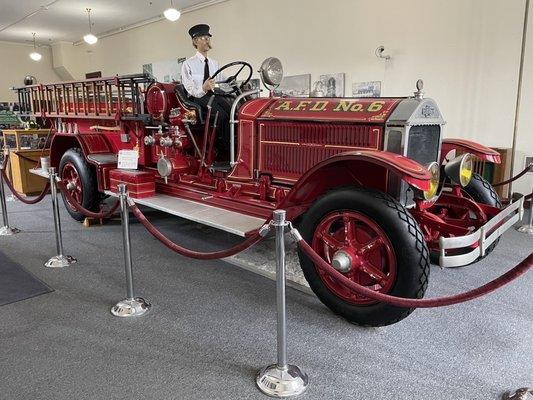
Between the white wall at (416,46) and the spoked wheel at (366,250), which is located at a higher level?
the white wall at (416,46)

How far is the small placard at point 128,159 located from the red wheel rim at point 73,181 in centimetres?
68

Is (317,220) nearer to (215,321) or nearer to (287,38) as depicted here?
(215,321)

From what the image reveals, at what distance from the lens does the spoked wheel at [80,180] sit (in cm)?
488

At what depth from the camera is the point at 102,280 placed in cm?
340

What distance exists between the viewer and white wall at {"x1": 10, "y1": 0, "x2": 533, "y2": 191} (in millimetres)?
5750

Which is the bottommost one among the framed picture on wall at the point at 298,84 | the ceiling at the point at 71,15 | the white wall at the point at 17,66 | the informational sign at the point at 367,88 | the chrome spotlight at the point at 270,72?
the chrome spotlight at the point at 270,72

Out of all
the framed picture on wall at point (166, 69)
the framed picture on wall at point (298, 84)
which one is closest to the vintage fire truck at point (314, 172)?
the framed picture on wall at point (298, 84)

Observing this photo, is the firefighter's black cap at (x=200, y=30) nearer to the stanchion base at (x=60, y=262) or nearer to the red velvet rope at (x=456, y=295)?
the stanchion base at (x=60, y=262)

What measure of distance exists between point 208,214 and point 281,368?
176 cm

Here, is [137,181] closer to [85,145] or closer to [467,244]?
[85,145]

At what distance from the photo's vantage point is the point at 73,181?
5168 mm

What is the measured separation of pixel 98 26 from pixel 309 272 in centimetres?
1257

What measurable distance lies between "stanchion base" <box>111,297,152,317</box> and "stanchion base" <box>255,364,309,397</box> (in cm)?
109

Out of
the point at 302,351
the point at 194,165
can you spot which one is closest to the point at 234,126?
the point at 194,165
